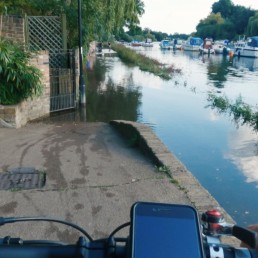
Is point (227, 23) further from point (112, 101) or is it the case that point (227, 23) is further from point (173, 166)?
point (173, 166)

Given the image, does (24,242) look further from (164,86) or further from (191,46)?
(191,46)

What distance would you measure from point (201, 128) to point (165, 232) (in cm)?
908

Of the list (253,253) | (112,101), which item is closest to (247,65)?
(112,101)

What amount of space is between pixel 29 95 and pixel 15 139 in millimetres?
1943

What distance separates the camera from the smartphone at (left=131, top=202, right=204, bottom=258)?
1.01 meters

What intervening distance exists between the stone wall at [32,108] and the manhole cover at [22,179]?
9.64 ft

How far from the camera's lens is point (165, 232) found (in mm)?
1070

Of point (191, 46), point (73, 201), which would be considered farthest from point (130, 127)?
point (191, 46)

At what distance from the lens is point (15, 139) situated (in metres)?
6.46

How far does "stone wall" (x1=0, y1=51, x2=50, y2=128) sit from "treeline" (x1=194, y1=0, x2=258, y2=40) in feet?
244

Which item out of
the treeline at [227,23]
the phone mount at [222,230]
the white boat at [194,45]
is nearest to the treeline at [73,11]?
the phone mount at [222,230]

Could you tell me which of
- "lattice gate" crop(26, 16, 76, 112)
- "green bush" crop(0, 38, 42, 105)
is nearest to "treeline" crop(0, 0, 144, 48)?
"lattice gate" crop(26, 16, 76, 112)

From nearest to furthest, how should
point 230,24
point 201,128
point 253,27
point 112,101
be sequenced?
point 201,128
point 112,101
point 253,27
point 230,24

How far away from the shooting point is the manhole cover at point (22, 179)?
4.19m
